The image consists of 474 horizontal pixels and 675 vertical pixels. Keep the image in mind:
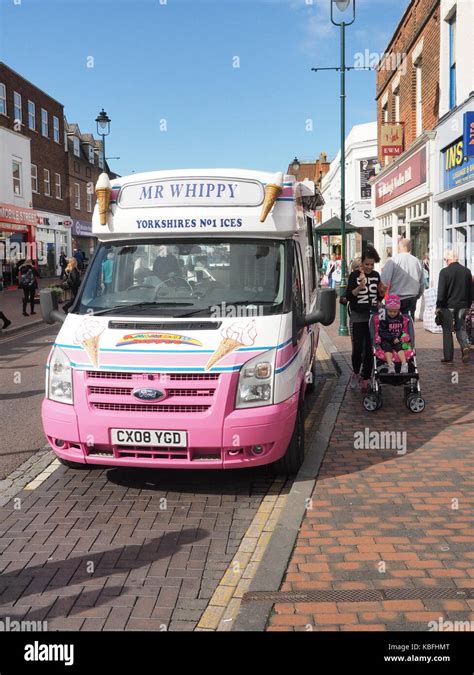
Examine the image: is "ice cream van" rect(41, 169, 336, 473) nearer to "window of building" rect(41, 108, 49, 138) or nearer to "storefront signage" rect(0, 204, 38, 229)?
"storefront signage" rect(0, 204, 38, 229)

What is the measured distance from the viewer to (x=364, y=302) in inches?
355

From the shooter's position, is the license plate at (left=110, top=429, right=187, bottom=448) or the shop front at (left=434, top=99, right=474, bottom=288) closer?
the license plate at (left=110, top=429, right=187, bottom=448)

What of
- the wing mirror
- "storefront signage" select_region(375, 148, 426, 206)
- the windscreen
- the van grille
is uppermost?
"storefront signage" select_region(375, 148, 426, 206)

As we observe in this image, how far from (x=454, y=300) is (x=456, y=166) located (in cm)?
513

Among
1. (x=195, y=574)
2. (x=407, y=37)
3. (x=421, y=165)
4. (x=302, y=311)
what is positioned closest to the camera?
(x=195, y=574)

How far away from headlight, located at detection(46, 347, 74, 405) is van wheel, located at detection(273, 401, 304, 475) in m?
1.83

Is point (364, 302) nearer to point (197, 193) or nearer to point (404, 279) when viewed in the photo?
point (404, 279)

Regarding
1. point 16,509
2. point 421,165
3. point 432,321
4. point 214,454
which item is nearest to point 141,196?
point 214,454

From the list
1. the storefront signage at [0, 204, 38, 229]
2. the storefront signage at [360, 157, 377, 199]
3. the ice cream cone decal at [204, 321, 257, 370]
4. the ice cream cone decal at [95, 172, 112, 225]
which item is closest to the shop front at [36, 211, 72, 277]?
the storefront signage at [0, 204, 38, 229]

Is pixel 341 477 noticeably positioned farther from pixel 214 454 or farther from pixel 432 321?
pixel 432 321

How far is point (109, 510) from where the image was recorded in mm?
5113

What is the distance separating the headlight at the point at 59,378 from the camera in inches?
208

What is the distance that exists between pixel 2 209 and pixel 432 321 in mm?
21064

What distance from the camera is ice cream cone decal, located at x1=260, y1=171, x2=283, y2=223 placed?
227 inches
